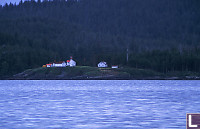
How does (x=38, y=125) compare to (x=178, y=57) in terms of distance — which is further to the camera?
(x=178, y=57)

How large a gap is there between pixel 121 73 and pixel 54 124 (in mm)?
141224

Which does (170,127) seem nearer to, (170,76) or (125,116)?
(125,116)

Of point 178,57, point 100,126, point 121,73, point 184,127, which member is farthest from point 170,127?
point 178,57

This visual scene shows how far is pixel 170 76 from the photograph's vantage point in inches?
6983

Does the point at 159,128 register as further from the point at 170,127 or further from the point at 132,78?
the point at 132,78

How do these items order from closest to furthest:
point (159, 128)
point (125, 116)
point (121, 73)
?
point (159, 128)
point (125, 116)
point (121, 73)

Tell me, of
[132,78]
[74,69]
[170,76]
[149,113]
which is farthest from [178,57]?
[149,113]

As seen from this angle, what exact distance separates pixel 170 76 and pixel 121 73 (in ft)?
84.6

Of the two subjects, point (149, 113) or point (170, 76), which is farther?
point (170, 76)

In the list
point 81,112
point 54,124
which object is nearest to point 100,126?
point 54,124

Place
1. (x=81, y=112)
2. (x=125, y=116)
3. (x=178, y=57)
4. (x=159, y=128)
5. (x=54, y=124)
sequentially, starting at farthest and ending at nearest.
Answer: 1. (x=178, y=57)
2. (x=81, y=112)
3. (x=125, y=116)
4. (x=54, y=124)
5. (x=159, y=128)

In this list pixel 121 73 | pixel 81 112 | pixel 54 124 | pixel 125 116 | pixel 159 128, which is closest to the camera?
pixel 159 128

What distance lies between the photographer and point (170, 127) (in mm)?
28344

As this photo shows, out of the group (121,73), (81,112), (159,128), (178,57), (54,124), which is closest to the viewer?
(159,128)
